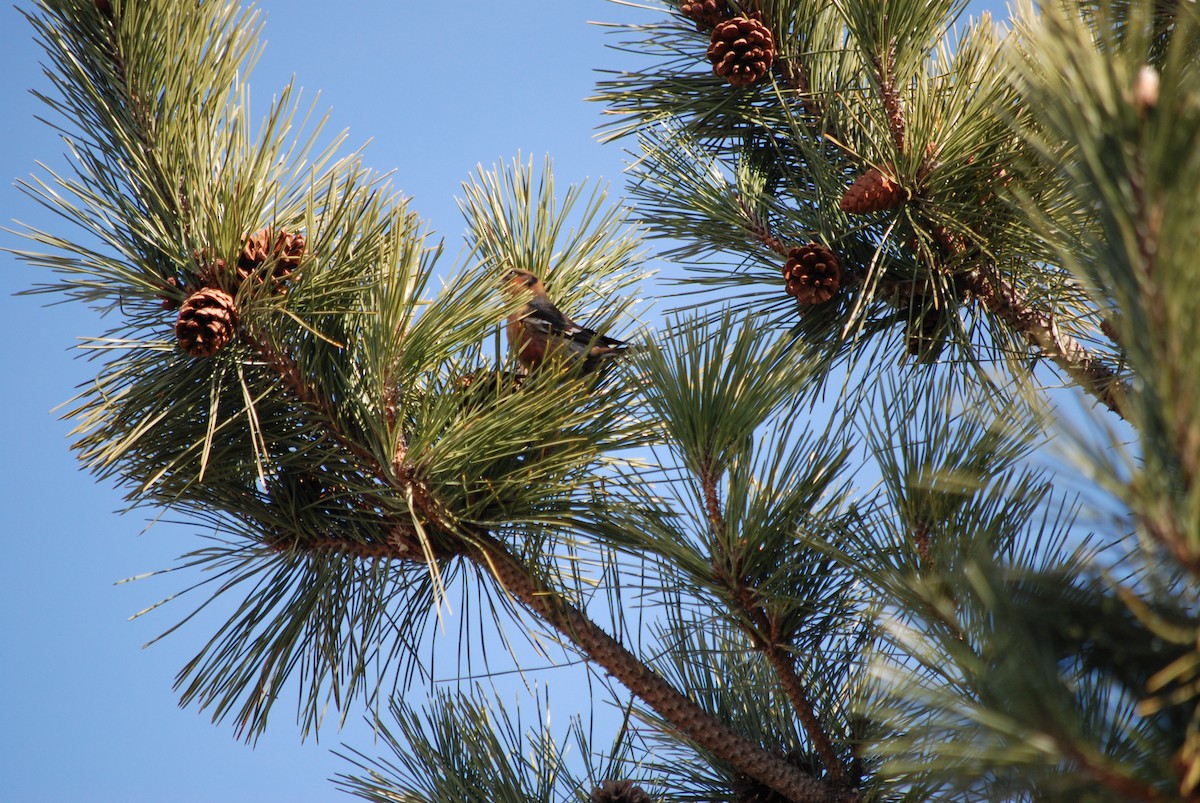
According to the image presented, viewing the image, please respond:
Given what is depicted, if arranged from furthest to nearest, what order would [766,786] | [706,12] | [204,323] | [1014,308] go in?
[706,12]
[1014,308]
[766,786]
[204,323]

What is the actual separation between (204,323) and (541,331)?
0.58m

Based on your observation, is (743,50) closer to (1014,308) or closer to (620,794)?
(1014,308)

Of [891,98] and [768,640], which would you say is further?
[891,98]

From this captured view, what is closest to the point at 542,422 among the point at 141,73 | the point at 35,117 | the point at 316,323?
the point at 316,323

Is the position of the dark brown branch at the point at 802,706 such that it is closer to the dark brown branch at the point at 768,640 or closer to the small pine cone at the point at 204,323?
the dark brown branch at the point at 768,640

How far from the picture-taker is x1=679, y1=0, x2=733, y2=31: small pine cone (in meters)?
1.86

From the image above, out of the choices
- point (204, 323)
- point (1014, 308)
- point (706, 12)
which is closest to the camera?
point (204, 323)

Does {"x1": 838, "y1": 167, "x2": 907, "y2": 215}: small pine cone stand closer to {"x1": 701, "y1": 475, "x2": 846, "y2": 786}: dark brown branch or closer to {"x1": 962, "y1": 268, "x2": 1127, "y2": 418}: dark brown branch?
{"x1": 962, "y1": 268, "x2": 1127, "y2": 418}: dark brown branch

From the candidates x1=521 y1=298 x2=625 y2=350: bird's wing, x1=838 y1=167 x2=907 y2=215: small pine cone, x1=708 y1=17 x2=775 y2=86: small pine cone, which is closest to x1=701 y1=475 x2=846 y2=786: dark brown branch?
x1=521 y1=298 x2=625 y2=350: bird's wing

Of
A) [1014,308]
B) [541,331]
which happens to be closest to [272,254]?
[541,331]

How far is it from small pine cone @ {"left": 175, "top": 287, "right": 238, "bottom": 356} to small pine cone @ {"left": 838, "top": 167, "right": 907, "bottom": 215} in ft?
3.20

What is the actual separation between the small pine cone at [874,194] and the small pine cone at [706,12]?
46 centimetres

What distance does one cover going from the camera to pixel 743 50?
1.80 m

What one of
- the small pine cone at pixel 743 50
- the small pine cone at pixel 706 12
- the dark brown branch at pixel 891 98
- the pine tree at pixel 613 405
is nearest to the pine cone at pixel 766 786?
the pine tree at pixel 613 405
